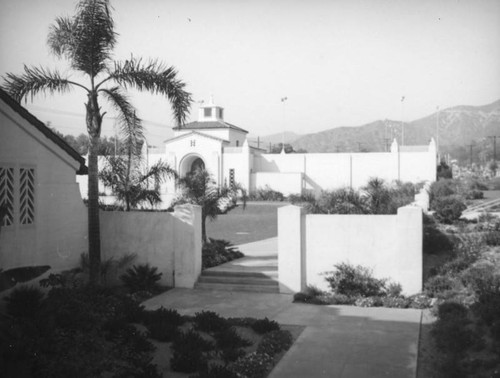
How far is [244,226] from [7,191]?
16.8 m

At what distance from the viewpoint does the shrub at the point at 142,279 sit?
1252 cm

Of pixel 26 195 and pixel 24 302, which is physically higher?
pixel 26 195

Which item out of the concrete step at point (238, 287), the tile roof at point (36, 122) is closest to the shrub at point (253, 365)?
the concrete step at point (238, 287)

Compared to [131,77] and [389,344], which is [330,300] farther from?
[131,77]

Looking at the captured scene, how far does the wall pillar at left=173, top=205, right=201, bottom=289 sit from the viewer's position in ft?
42.2

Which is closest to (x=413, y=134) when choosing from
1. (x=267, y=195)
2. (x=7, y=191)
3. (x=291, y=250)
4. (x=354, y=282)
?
(x=267, y=195)

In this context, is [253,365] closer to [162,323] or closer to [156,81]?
[162,323]

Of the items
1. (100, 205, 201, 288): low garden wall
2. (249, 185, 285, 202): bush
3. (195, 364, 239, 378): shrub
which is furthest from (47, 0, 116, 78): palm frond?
(249, 185, 285, 202): bush

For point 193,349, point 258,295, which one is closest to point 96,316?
point 193,349

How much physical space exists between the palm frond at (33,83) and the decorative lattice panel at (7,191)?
6.44 ft

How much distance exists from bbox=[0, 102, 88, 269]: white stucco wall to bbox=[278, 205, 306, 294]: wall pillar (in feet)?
16.4

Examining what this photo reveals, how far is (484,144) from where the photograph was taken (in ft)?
443

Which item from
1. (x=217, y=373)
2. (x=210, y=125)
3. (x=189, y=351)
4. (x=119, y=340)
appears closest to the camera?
(x=217, y=373)

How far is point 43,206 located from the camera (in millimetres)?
11273
